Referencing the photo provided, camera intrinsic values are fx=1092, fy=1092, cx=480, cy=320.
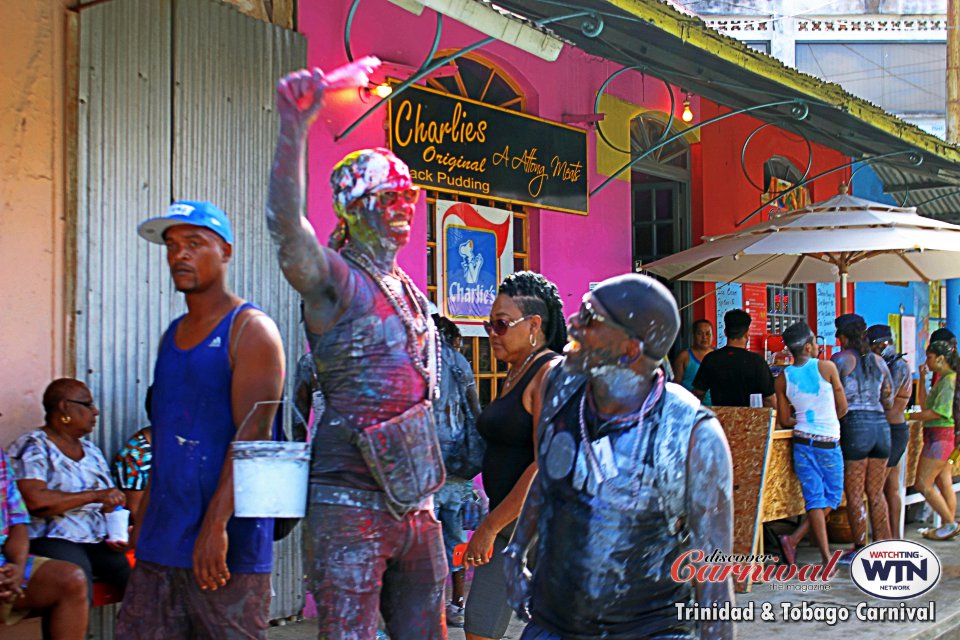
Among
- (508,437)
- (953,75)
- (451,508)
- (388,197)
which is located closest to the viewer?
(388,197)

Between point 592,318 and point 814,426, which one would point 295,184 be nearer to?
point 592,318

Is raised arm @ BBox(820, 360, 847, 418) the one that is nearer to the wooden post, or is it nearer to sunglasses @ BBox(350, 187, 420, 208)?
sunglasses @ BBox(350, 187, 420, 208)

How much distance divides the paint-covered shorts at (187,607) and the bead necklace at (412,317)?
85 cm

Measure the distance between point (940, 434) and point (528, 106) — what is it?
490 centimetres

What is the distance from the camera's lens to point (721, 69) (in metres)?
8.35

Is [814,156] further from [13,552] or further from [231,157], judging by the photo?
[13,552]

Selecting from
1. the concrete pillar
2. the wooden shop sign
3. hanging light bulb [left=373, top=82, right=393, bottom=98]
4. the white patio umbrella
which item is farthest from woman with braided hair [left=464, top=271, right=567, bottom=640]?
the concrete pillar

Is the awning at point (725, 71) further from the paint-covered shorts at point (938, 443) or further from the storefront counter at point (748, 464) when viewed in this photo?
the paint-covered shorts at point (938, 443)

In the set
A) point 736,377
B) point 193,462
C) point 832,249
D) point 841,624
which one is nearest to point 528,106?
point 832,249

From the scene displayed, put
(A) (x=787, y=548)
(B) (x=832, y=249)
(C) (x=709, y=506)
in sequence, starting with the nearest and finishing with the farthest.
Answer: (C) (x=709, y=506)
(A) (x=787, y=548)
(B) (x=832, y=249)

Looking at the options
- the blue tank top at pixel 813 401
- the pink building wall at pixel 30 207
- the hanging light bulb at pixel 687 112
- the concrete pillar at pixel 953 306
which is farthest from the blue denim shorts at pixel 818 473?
the concrete pillar at pixel 953 306

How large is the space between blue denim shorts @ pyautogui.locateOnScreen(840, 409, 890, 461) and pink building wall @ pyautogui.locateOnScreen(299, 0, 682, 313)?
247 cm

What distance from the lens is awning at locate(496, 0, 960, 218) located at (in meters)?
7.00

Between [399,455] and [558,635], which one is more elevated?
[399,455]
